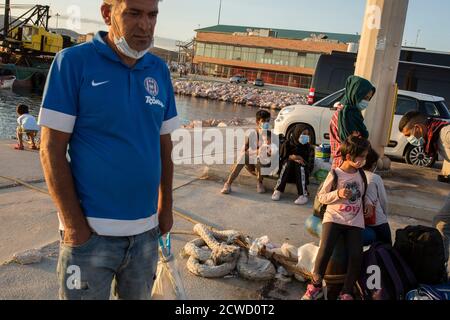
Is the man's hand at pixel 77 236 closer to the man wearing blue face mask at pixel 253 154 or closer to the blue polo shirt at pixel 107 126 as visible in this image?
the blue polo shirt at pixel 107 126

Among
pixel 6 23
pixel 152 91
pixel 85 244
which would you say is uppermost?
pixel 6 23

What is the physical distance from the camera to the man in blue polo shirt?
185 centimetres

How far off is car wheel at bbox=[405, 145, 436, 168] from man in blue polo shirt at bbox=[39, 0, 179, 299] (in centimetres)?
913

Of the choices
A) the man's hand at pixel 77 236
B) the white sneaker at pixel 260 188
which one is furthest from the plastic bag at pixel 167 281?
the white sneaker at pixel 260 188

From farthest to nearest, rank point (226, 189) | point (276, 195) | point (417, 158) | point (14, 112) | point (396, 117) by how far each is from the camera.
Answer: point (14, 112), point (396, 117), point (417, 158), point (226, 189), point (276, 195)

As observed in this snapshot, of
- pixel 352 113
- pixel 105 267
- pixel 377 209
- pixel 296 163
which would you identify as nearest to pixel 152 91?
pixel 105 267

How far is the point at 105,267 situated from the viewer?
1967mm

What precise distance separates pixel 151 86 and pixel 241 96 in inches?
1559

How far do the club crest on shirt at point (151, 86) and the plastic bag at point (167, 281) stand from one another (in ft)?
3.10

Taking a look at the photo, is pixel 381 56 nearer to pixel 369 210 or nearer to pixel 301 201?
pixel 301 201

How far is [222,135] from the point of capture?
12.6 meters

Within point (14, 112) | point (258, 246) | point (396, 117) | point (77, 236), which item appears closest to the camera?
point (77, 236)
